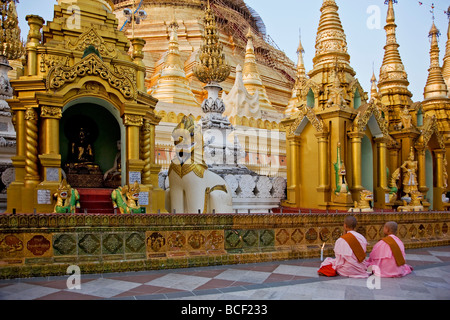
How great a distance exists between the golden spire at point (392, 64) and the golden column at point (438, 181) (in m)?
2.36

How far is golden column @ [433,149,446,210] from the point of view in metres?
13.9

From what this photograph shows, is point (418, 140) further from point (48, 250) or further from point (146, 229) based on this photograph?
point (48, 250)

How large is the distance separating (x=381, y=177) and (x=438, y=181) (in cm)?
404

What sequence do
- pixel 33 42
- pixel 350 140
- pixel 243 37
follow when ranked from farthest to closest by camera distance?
pixel 243 37 < pixel 350 140 < pixel 33 42

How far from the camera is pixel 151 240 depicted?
17.1 feet

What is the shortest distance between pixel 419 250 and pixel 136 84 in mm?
6490

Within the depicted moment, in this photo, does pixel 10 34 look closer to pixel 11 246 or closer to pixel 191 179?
pixel 191 179

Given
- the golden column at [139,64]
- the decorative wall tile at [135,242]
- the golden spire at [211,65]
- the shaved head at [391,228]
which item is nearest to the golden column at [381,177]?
the golden spire at [211,65]

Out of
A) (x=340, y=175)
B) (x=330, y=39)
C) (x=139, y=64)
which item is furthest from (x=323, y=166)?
(x=139, y=64)

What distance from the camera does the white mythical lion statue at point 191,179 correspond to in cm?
712

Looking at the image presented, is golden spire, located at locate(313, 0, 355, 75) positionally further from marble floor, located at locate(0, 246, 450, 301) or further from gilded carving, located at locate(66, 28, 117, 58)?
marble floor, located at locate(0, 246, 450, 301)

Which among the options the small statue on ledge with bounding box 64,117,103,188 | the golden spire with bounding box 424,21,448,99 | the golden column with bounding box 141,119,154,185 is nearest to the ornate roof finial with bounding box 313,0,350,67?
the golden column with bounding box 141,119,154,185
